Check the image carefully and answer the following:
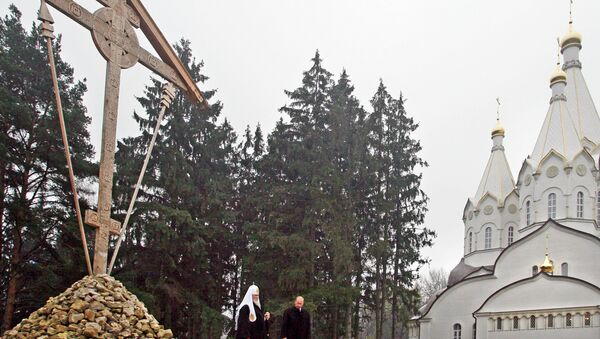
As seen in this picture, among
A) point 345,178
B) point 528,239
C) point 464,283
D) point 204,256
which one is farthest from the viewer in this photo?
point 464,283

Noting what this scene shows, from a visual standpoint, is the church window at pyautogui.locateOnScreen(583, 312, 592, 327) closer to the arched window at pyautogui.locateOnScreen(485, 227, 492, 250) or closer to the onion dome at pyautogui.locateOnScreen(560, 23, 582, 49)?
the arched window at pyautogui.locateOnScreen(485, 227, 492, 250)

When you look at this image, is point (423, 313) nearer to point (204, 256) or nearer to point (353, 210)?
point (353, 210)

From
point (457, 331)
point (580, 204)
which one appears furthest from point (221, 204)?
point (580, 204)

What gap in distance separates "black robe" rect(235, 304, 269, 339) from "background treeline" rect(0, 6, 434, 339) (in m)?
10.8

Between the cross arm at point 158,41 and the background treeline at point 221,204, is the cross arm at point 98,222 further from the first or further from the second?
the background treeline at point 221,204

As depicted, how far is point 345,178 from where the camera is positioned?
23812mm

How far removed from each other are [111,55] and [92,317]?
411 cm

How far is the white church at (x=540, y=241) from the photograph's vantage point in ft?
76.0

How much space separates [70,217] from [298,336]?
11822mm

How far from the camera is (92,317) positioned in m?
7.16

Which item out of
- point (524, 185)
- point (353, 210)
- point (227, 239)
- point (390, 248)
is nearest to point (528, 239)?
point (524, 185)

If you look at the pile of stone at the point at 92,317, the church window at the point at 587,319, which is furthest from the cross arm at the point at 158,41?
the church window at the point at 587,319

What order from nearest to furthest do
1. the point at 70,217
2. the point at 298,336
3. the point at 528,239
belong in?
the point at 298,336 → the point at 70,217 → the point at 528,239

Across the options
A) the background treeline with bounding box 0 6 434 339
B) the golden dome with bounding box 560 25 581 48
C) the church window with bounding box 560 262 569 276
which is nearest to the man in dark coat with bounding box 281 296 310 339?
the background treeline with bounding box 0 6 434 339
